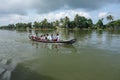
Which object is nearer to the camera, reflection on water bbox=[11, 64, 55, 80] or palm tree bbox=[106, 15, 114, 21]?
reflection on water bbox=[11, 64, 55, 80]

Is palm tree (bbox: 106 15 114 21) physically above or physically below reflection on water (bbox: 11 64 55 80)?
above

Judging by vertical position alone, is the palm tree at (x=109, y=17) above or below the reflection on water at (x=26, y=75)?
above

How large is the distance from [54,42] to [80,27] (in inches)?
3506

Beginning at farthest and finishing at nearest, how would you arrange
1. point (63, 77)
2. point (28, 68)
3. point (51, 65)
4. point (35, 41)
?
point (35, 41) → point (51, 65) → point (28, 68) → point (63, 77)

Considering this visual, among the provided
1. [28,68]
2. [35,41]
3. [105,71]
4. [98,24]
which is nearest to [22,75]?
[28,68]

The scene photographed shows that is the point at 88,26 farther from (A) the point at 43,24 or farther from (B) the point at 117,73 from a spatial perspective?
(B) the point at 117,73

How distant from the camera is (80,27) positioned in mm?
113312

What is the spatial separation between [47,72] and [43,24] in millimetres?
117676

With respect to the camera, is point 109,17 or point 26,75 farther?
point 109,17

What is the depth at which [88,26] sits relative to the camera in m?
116

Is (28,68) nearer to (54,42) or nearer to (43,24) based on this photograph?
(54,42)

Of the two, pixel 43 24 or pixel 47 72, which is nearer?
pixel 47 72

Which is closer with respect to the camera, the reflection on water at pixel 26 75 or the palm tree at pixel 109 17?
the reflection on water at pixel 26 75

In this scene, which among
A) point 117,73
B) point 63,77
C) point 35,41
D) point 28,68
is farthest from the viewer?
point 35,41
